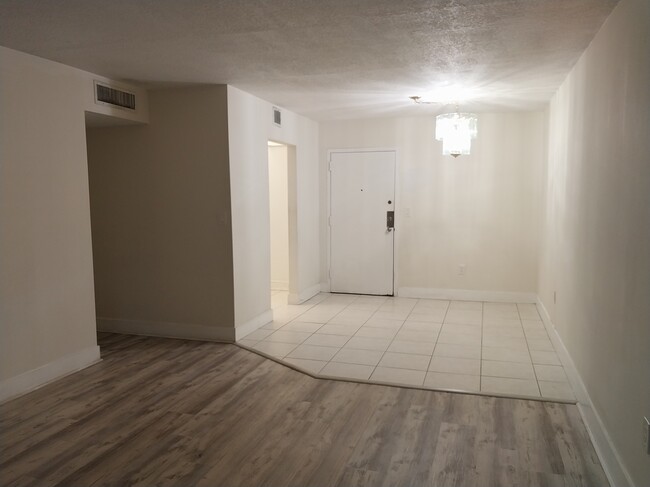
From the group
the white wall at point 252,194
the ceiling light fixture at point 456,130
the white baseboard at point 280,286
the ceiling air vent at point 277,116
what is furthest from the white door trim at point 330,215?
the ceiling light fixture at point 456,130

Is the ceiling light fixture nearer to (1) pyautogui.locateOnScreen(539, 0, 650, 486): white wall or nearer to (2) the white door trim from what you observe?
(1) pyautogui.locateOnScreen(539, 0, 650, 486): white wall

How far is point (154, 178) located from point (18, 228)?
1550mm

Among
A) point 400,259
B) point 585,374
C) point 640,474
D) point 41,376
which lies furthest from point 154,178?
point 640,474

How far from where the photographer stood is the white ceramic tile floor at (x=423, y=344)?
3748 millimetres

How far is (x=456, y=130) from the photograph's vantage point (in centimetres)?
514

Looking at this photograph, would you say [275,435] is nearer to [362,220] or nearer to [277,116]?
[277,116]

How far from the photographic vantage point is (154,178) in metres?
4.88

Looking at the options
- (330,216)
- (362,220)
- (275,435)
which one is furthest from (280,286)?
(275,435)

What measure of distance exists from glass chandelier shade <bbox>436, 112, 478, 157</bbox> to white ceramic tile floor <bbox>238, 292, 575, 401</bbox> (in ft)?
5.93

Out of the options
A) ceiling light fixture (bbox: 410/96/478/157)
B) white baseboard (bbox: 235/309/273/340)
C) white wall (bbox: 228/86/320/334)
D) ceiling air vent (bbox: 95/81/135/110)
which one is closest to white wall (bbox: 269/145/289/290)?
white wall (bbox: 228/86/320/334)

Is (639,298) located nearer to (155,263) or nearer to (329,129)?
(155,263)

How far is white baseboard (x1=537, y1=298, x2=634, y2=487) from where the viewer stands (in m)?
2.31

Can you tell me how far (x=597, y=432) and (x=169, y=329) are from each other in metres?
3.67

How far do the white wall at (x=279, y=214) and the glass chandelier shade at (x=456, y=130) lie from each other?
2.40 metres
